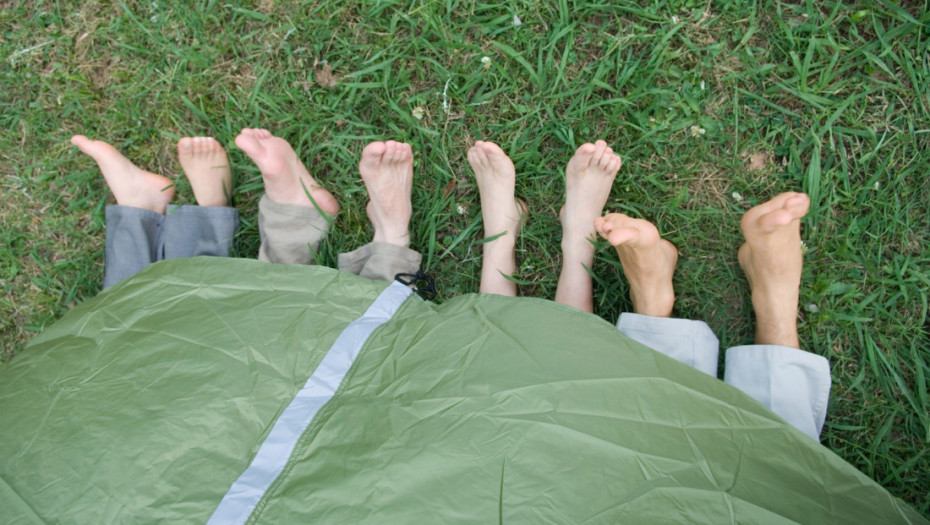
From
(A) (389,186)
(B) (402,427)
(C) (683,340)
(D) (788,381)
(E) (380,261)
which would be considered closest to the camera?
(B) (402,427)

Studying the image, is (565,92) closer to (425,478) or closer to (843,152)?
(843,152)

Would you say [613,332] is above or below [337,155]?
below

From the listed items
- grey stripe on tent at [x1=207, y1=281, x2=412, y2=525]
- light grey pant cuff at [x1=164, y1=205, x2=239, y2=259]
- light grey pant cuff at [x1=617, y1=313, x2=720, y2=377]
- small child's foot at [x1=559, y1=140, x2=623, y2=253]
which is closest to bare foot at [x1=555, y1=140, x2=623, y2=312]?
small child's foot at [x1=559, y1=140, x2=623, y2=253]

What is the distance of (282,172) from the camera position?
7.05ft

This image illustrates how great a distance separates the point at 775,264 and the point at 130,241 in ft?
7.42

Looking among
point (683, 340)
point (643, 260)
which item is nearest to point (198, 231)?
point (643, 260)

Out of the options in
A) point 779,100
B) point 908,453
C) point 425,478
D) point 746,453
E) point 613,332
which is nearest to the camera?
point 425,478

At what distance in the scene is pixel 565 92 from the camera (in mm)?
2199

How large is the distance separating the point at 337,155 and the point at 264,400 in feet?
4.05

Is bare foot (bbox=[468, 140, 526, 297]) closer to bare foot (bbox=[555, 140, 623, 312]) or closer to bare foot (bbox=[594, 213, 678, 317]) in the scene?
bare foot (bbox=[555, 140, 623, 312])

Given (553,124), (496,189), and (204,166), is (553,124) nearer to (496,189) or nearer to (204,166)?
(496,189)

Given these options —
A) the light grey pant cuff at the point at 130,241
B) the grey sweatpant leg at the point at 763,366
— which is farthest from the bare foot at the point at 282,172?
the grey sweatpant leg at the point at 763,366

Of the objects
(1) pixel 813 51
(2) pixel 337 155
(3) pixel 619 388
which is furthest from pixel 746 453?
(2) pixel 337 155

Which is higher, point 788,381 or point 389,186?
point 389,186
